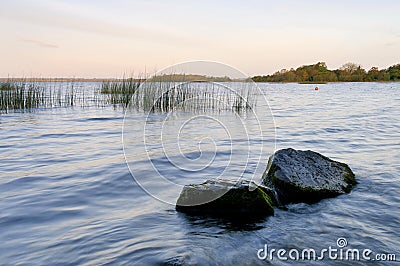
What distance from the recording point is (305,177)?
748 centimetres

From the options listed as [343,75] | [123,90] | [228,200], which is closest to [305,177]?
[228,200]

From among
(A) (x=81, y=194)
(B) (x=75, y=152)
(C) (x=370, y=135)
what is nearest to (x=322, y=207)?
(A) (x=81, y=194)

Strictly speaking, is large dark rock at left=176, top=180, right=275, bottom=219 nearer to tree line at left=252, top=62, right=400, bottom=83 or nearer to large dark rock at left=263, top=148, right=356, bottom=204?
large dark rock at left=263, top=148, right=356, bottom=204

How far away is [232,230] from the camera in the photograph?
18.8 ft

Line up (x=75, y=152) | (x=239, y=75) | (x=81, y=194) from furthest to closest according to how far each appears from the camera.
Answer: (x=75, y=152)
(x=81, y=194)
(x=239, y=75)

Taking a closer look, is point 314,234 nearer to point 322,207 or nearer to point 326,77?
point 322,207

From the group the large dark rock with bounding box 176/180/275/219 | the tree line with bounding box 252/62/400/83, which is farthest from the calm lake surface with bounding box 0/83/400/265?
the tree line with bounding box 252/62/400/83

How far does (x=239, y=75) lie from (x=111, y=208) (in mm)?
3751

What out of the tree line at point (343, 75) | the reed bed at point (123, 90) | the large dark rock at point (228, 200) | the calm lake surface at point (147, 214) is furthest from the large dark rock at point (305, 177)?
the tree line at point (343, 75)

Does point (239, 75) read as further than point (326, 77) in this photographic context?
No

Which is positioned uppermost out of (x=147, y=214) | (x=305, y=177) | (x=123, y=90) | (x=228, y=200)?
(x=123, y=90)

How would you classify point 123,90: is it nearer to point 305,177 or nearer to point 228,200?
point 305,177

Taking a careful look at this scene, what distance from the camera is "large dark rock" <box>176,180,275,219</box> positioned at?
20.3 feet

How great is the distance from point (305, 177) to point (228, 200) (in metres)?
2.11
